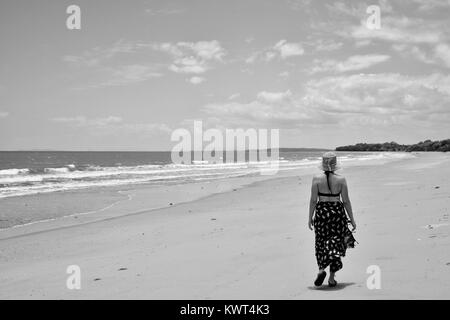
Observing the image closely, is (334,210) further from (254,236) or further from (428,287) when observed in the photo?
(254,236)

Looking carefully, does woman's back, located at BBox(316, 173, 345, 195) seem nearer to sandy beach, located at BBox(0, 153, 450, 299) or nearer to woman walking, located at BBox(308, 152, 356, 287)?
woman walking, located at BBox(308, 152, 356, 287)

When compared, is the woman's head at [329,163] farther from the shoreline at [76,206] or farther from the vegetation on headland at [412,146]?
the vegetation on headland at [412,146]

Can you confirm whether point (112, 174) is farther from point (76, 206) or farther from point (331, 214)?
point (331, 214)

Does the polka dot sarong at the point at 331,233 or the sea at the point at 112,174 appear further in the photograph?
the sea at the point at 112,174

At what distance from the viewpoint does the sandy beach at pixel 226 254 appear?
5.89 m

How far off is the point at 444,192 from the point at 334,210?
9744mm

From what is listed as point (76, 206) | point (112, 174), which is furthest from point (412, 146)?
point (76, 206)

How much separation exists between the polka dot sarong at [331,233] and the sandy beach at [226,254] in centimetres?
35

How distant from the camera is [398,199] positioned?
1379cm

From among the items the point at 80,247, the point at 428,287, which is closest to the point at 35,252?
the point at 80,247

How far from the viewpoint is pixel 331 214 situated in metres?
5.96

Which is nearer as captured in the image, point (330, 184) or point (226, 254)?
point (330, 184)

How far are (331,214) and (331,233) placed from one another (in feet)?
0.80

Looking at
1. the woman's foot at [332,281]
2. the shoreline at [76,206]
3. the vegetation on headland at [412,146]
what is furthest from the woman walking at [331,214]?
the vegetation on headland at [412,146]
